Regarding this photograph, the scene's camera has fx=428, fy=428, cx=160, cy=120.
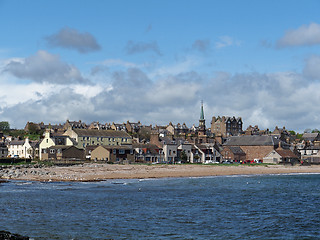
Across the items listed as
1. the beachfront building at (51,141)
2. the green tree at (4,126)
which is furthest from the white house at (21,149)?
the green tree at (4,126)

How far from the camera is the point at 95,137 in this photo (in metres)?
120

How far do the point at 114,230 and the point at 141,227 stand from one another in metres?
1.89

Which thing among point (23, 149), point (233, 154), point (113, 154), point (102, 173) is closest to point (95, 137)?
point (113, 154)

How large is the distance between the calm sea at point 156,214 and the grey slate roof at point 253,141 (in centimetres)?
7745

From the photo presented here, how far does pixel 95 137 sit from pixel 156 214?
8953cm

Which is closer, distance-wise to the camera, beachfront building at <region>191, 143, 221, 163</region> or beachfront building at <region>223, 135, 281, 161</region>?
beachfront building at <region>191, 143, 221, 163</region>

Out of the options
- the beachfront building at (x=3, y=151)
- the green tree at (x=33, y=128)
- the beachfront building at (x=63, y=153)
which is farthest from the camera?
the green tree at (x=33, y=128)

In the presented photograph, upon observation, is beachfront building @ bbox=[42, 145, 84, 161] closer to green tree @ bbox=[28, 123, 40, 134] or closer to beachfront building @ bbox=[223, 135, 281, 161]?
beachfront building @ bbox=[223, 135, 281, 161]

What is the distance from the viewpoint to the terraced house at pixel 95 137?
383ft

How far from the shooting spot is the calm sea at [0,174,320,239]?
25688 millimetres

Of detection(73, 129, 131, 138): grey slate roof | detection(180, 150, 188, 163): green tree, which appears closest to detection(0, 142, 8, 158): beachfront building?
detection(73, 129, 131, 138): grey slate roof

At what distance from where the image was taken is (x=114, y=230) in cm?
2617

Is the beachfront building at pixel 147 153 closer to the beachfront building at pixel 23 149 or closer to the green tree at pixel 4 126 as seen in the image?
the beachfront building at pixel 23 149

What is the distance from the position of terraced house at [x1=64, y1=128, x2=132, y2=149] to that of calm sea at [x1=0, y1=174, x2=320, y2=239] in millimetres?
69519
